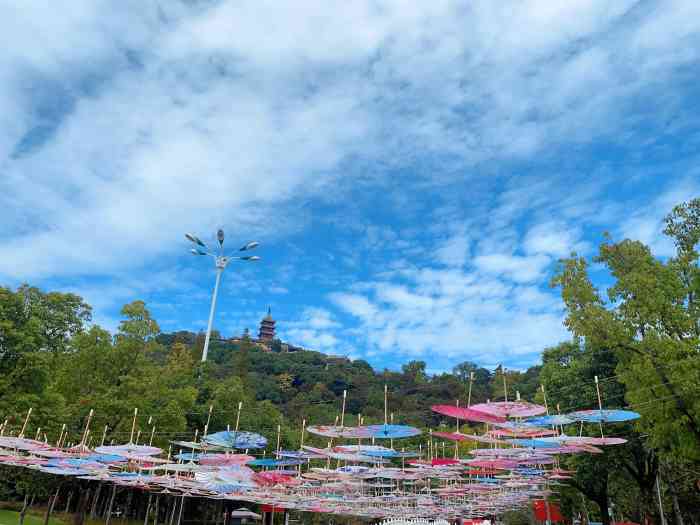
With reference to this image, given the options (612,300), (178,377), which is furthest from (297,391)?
(612,300)

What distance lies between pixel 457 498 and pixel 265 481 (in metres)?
12.6

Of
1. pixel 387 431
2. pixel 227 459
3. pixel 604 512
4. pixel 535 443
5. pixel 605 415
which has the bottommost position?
pixel 604 512

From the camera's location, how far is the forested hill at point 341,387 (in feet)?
196

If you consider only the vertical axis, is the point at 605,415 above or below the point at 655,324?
below

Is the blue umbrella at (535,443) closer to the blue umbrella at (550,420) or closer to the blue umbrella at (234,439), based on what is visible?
the blue umbrella at (550,420)

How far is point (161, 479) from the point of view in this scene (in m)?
17.9

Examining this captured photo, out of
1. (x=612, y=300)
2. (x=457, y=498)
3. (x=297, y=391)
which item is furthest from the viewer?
(x=297, y=391)

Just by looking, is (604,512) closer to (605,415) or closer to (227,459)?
(605,415)

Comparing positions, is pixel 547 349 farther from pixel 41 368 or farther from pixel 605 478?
pixel 41 368

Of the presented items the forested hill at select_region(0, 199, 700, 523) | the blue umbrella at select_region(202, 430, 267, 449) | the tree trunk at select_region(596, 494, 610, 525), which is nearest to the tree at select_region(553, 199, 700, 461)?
the forested hill at select_region(0, 199, 700, 523)

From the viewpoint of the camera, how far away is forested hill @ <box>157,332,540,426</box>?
59.8 meters

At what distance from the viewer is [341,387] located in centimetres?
8038

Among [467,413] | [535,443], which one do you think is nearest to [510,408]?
[467,413]

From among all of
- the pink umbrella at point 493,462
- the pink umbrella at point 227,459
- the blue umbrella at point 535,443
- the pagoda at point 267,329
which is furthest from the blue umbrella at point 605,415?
the pagoda at point 267,329
